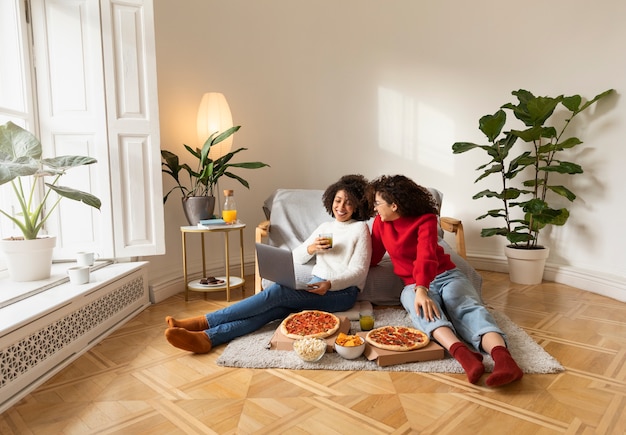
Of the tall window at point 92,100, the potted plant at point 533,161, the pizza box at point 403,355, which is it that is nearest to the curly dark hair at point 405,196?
the pizza box at point 403,355

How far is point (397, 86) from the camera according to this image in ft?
13.3

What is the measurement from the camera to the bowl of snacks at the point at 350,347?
200 cm

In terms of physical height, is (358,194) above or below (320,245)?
above

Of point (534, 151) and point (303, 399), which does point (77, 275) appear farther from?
point (534, 151)

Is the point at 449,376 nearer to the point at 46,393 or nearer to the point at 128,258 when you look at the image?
the point at 46,393

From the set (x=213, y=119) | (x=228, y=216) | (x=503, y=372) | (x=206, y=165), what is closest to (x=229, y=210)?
(x=228, y=216)

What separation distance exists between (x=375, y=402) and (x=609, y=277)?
2.41 meters

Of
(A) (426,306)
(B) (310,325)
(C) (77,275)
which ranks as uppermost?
(C) (77,275)

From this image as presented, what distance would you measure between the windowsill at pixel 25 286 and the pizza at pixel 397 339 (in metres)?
1.61

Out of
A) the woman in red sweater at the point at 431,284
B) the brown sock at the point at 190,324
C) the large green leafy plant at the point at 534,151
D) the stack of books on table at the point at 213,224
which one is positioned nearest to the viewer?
the woman in red sweater at the point at 431,284

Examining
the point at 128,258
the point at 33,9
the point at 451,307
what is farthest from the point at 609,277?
the point at 33,9

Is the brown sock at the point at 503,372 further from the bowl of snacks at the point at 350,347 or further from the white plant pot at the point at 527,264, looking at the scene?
the white plant pot at the point at 527,264

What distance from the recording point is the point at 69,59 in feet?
8.51

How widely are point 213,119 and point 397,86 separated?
5.77 ft
